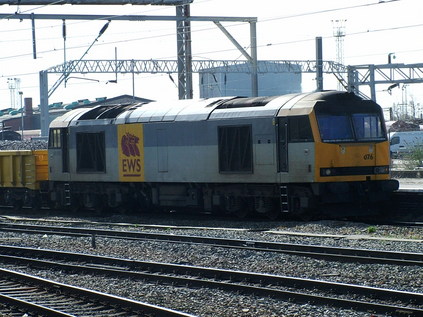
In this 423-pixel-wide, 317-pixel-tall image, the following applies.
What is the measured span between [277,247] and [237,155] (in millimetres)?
6669

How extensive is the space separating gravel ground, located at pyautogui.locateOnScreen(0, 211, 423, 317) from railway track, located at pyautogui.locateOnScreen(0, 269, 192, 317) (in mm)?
597

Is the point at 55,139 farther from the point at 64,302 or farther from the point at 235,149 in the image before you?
the point at 64,302

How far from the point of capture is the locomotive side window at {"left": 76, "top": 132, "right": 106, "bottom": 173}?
27438mm

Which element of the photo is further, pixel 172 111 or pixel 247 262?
pixel 172 111

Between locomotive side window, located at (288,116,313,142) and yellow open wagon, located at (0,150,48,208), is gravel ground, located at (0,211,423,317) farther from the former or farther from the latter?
yellow open wagon, located at (0,150,48,208)

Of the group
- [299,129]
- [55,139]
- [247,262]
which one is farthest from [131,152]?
[247,262]

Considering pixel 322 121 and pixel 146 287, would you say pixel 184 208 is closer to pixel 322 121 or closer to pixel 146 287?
pixel 322 121

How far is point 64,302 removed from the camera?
11.9 metres

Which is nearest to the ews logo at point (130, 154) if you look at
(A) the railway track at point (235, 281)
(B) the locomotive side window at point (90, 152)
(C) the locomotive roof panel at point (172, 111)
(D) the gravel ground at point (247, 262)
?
(C) the locomotive roof panel at point (172, 111)

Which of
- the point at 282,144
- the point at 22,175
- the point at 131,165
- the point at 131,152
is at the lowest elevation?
the point at 22,175

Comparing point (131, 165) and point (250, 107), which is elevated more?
point (250, 107)

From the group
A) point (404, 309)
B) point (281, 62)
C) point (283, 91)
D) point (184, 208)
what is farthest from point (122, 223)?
point (283, 91)

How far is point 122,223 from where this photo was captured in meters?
24.1

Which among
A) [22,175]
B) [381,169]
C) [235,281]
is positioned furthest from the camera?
[22,175]
